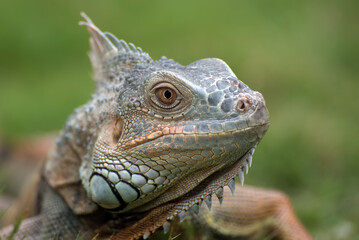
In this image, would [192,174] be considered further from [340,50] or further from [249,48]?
[340,50]

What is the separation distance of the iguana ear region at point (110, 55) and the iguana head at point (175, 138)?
36 cm

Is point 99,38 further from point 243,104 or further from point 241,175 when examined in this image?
point 241,175

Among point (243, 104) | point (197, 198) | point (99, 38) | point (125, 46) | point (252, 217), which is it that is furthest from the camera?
point (252, 217)

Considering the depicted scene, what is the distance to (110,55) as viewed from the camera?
4.45 meters

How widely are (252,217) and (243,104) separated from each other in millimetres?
1940

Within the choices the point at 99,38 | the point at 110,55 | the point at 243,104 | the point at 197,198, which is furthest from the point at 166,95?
the point at 99,38

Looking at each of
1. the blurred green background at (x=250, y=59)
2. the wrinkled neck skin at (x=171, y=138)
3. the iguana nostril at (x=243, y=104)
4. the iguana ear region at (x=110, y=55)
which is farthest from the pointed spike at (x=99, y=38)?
the blurred green background at (x=250, y=59)

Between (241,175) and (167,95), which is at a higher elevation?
(167,95)

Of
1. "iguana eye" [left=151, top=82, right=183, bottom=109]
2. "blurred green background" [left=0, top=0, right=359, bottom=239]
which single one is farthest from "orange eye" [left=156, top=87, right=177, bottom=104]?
"blurred green background" [left=0, top=0, right=359, bottom=239]

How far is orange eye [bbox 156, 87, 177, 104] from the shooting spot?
359 cm

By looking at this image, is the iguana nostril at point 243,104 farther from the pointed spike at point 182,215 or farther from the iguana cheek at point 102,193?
the iguana cheek at point 102,193

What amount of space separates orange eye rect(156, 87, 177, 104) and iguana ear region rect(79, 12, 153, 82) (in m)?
0.57

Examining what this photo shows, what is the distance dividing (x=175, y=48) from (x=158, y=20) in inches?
54.0

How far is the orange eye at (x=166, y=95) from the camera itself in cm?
359
